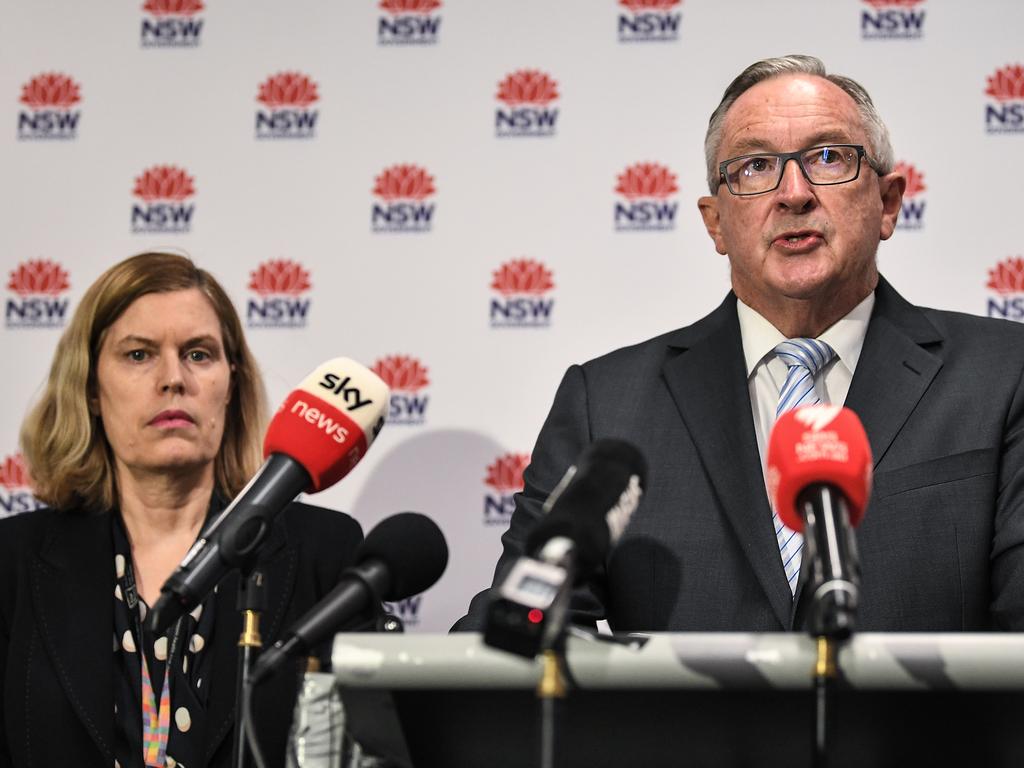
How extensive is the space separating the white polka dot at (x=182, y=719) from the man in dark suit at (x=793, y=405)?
0.97 m

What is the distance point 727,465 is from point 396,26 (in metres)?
1.91

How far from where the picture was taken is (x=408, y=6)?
3604 mm

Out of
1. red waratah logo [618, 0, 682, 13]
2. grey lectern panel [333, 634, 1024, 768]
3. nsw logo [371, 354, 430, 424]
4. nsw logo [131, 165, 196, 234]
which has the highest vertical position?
red waratah logo [618, 0, 682, 13]

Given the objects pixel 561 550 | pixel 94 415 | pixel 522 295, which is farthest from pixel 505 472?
→ pixel 561 550

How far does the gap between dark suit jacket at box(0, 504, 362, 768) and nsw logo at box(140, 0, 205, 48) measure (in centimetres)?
142

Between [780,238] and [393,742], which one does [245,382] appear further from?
[393,742]

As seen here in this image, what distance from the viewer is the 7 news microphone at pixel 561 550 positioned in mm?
1060

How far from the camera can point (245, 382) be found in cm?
325

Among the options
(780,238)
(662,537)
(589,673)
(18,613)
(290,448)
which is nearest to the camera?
(589,673)

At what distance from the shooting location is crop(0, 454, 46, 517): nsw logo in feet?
11.7

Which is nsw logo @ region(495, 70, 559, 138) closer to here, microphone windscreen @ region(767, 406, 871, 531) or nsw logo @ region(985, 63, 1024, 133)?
nsw logo @ region(985, 63, 1024, 133)

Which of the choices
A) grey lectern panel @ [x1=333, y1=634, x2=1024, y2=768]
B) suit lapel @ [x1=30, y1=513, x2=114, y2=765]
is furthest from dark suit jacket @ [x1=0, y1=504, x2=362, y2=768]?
grey lectern panel @ [x1=333, y1=634, x2=1024, y2=768]

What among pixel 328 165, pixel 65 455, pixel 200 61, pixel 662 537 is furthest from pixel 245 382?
pixel 662 537

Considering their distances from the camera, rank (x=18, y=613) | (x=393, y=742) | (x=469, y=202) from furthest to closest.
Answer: (x=469, y=202), (x=18, y=613), (x=393, y=742)
